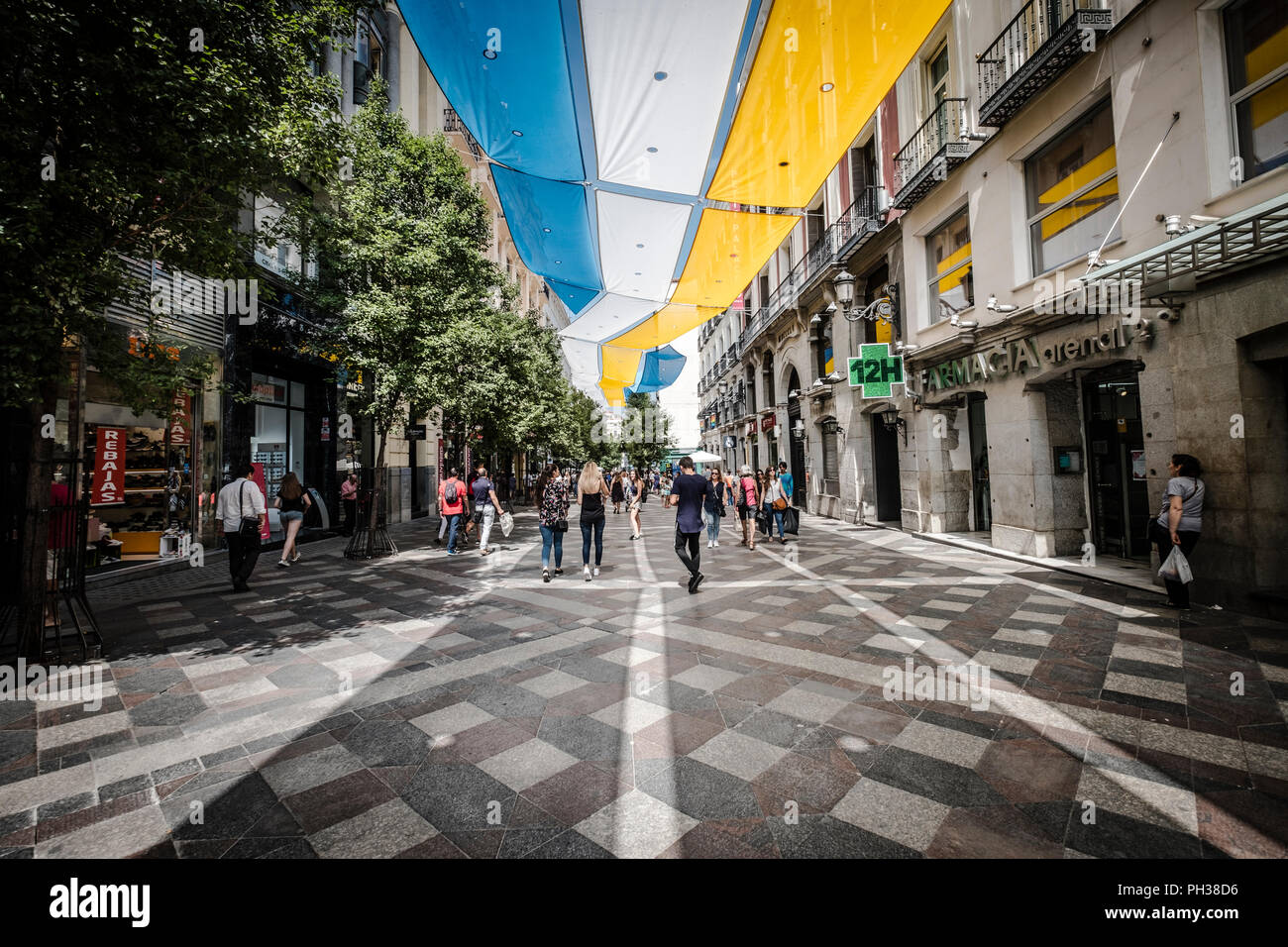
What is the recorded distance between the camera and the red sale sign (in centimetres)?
888

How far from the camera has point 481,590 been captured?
7.79 meters

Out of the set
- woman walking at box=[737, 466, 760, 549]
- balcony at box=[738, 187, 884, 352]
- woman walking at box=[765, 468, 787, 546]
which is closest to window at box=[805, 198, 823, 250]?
balcony at box=[738, 187, 884, 352]

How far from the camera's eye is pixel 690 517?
7602mm

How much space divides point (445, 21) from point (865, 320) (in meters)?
13.6

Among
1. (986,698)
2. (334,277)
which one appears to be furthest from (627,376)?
(986,698)

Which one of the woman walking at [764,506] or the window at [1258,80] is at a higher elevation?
the window at [1258,80]

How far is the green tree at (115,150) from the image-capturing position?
4195 millimetres

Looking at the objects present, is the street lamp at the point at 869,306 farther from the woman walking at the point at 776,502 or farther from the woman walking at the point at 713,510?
the woman walking at the point at 713,510

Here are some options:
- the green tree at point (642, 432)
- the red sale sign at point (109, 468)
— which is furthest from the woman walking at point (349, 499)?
the green tree at point (642, 432)

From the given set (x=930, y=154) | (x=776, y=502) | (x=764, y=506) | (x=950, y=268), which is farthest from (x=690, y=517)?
(x=930, y=154)

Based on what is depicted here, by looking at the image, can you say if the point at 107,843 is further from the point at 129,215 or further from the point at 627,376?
the point at 627,376

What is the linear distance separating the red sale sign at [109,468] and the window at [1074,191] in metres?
16.4

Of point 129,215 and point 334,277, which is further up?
point 334,277

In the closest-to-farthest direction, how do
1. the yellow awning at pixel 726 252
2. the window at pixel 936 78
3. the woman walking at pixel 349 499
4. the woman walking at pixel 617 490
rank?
the yellow awning at pixel 726 252 < the window at pixel 936 78 < the woman walking at pixel 349 499 < the woman walking at pixel 617 490
